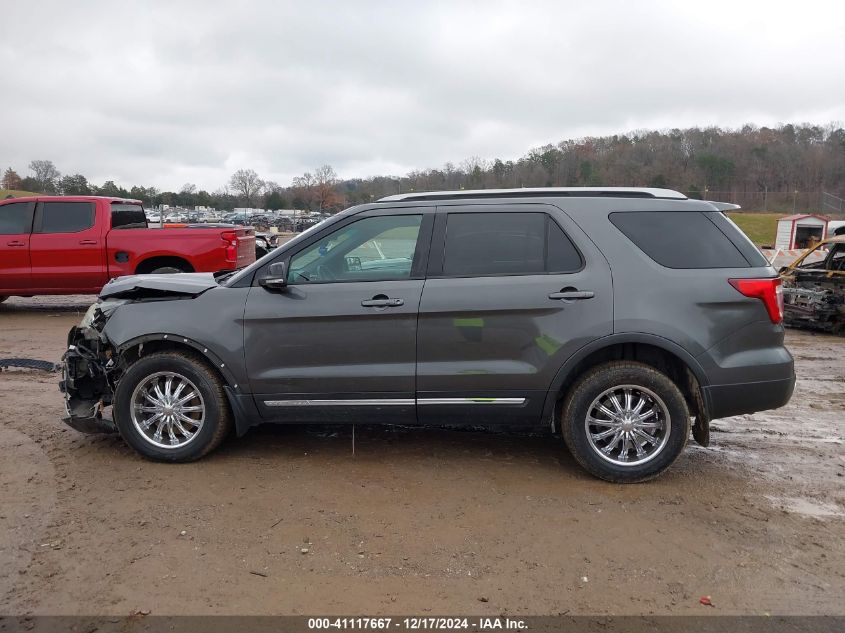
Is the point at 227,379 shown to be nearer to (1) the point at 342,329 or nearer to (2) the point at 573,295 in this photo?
(1) the point at 342,329

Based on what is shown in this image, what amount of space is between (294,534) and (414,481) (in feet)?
3.19

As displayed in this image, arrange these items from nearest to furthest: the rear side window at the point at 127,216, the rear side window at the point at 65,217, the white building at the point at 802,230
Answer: the rear side window at the point at 65,217 < the rear side window at the point at 127,216 < the white building at the point at 802,230

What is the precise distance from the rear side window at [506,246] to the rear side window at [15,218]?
357 inches

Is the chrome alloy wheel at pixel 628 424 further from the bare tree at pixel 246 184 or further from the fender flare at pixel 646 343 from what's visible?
the bare tree at pixel 246 184

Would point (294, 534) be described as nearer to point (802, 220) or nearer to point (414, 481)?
point (414, 481)

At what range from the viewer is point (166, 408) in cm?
457

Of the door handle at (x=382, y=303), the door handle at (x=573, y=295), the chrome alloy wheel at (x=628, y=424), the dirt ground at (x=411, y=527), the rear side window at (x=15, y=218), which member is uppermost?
the rear side window at (x=15, y=218)

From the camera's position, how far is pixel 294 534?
370 cm

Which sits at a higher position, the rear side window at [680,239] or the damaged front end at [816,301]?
the rear side window at [680,239]

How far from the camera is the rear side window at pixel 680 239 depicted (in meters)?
4.32

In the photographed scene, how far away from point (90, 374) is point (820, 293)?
1016cm

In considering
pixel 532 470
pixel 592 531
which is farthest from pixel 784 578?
pixel 532 470

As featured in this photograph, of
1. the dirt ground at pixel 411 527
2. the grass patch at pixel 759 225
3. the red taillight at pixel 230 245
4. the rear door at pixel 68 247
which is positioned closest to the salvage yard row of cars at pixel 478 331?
the dirt ground at pixel 411 527

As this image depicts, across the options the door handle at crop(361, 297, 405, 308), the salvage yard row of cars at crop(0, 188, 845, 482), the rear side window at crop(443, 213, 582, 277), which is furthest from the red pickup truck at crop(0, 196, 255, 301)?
the rear side window at crop(443, 213, 582, 277)
